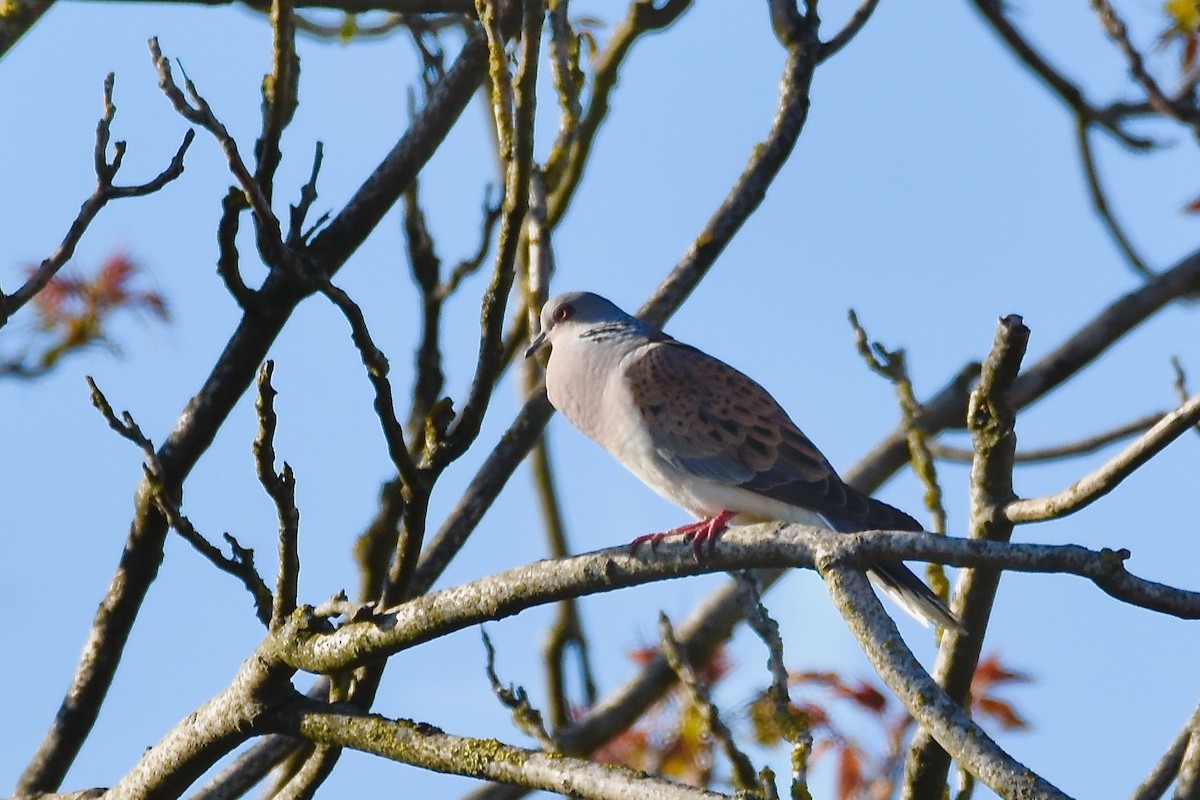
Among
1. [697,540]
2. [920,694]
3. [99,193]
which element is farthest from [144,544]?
[920,694]

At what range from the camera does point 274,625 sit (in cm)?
275

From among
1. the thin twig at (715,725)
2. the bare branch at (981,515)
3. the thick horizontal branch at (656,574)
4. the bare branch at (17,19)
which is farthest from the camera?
the bare branch at (17,19)

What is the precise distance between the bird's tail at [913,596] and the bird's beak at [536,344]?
125 centimetres

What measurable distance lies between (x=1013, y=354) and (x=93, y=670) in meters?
2.36

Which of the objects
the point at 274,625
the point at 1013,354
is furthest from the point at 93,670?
the point at 1013,354

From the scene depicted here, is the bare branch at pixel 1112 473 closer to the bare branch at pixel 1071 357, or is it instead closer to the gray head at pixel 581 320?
the gray head at pixel 581 320

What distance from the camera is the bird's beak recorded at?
4.17 m

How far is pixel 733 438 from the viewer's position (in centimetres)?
383

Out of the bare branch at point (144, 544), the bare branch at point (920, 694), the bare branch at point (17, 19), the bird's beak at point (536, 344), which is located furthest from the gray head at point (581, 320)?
the bare branch at point (920, 694)

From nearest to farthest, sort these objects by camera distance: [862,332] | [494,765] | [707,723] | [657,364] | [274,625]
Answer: [494,765] < [274,625] < [707,723] < [862,332] < [657,364]

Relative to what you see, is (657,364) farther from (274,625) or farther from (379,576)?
(274,625)

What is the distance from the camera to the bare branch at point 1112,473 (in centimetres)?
245

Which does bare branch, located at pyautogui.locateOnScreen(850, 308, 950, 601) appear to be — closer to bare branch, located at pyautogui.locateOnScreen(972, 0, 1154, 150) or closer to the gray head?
the gray head

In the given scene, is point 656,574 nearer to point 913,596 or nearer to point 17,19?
point 913,596
